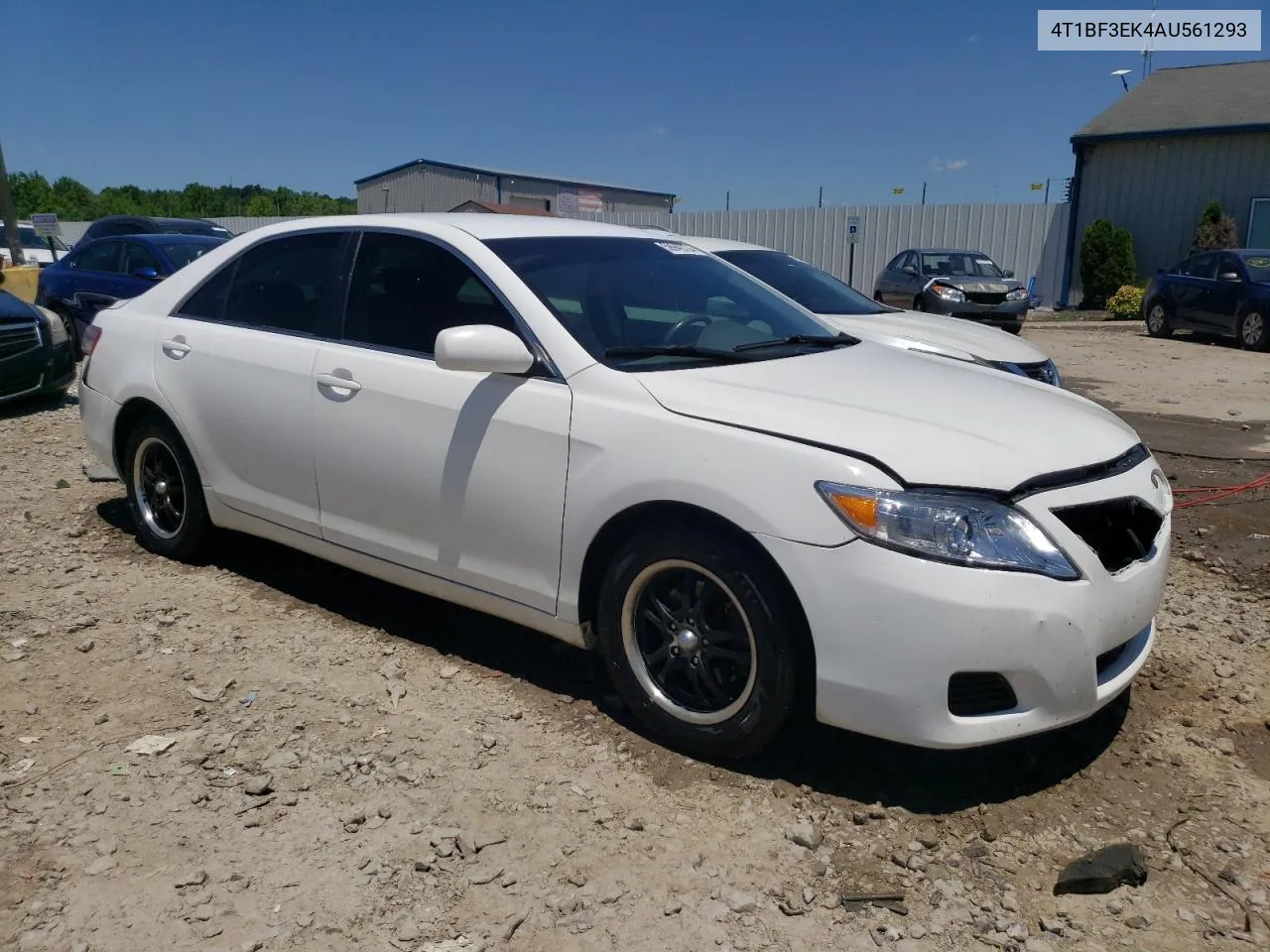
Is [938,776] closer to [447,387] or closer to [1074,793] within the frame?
[1074,793]

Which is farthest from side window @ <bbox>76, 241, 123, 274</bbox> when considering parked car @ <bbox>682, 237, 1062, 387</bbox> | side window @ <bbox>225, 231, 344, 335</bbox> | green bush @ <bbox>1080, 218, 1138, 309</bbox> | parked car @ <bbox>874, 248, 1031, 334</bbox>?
green bush @ <bbox>1080, 218, 1138, 309</bbox>

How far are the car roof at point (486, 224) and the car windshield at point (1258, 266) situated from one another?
14.6 meters

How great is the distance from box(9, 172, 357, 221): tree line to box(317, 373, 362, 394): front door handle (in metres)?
61.9

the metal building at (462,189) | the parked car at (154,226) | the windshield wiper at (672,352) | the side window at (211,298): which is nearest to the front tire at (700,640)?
the windshield wiper at (672,352)

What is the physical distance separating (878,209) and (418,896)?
26156mm

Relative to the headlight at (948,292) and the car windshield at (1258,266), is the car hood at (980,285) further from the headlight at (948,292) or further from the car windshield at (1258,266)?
the car windshield at (1258,266)

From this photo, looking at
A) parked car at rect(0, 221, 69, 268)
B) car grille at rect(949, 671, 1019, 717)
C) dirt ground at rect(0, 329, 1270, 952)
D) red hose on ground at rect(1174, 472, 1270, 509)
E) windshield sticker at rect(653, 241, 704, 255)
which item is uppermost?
parked car at rect(0, 221, 69, 268)

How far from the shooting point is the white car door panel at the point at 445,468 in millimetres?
3416

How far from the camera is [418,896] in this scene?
265 cm

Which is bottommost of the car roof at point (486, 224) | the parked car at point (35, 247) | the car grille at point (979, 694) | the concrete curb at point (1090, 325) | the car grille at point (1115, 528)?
the car grille at point (979, 694)

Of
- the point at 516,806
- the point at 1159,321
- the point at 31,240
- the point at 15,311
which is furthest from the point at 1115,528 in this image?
the point at 31,240

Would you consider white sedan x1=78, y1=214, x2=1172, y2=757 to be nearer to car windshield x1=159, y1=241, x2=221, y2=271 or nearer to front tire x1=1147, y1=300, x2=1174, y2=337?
car windshield x1=159, y1=241, x2=221, y2=271

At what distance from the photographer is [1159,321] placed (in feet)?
57.9

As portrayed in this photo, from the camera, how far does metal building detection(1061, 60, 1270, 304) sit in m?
23.1
